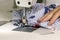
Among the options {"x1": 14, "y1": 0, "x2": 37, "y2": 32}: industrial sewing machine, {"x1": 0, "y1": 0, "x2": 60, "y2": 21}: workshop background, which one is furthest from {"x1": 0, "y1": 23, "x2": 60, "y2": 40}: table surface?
{"x1": 0, "y1": 0, "x2": 60, "y2": 21}: workshop background

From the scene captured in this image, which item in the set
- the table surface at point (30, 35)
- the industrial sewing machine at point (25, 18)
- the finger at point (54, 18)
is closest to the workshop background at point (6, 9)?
the industrial sewing machine at point (25, 18)

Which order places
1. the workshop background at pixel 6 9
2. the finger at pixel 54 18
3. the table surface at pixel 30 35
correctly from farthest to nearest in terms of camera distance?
the workshop background at pixel 6 9
the finger at pixel 54 18
the table surface at pixel 30 35

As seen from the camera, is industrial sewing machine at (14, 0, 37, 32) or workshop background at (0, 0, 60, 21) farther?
workshop background at (0, 0, 60, 21)

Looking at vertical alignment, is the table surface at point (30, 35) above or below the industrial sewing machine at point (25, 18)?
below

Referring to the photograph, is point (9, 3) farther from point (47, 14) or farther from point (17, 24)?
point (47, 14)

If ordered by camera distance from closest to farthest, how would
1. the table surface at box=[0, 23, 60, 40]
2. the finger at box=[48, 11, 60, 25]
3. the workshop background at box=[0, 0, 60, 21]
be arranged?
the table surface at box=[0, 23, 60, 40] < the finger at box=[48, 11, 60, 25] < the workshop background at box=[0, 0, 60, 21]

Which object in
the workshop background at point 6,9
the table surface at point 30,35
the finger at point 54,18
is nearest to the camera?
the table surface at point 30,35

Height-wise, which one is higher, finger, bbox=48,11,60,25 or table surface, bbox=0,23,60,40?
finger, bbox=48,11,60,25

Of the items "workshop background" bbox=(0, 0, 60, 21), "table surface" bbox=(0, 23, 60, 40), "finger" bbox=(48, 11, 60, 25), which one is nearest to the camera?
"table surface" bbox=(0, 23, 60, 40)

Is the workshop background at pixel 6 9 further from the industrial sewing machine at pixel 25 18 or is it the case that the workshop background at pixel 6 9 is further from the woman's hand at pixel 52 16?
the woman's hand at pixel 52 16

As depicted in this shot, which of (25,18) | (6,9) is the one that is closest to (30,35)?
(25,18)

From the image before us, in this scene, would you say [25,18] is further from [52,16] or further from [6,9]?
[6,9]

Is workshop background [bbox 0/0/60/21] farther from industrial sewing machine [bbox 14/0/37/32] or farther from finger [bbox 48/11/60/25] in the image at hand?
finger [bbox 48/11/60/25]

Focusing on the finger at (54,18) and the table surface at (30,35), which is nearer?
the table surface at (30,35)
